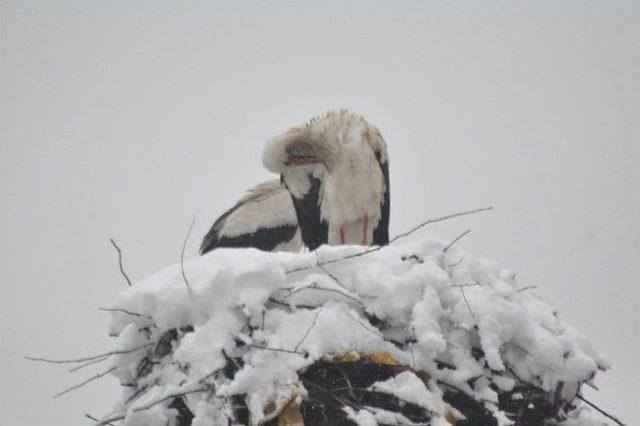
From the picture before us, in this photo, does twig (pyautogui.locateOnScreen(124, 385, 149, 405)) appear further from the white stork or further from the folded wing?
the folded wing

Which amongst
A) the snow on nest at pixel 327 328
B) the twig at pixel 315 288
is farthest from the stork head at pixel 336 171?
the twig at pixel 315 288

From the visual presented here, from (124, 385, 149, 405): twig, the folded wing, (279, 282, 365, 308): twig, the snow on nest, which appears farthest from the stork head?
(124, 385, 149, 405): twig

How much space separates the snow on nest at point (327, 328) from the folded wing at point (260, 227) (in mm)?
2786

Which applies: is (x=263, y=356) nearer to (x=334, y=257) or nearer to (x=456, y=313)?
(x=334, y=257)

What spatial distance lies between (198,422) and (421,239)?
2.92 feet

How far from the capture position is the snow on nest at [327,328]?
2.08 meters

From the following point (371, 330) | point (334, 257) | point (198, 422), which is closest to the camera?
point (198, 422)

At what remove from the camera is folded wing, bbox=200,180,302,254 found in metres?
5.18

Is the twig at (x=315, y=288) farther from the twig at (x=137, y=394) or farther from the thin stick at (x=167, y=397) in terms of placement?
the twig at (x=137, y=394)

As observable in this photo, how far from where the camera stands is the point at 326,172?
172 inches

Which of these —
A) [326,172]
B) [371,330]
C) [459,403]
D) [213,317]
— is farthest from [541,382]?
[326,172]

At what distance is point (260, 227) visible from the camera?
17.0 feet

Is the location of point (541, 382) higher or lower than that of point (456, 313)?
lower

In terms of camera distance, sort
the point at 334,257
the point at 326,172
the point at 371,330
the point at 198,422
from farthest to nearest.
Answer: the point at 326,172
the point at 334,257
the point at 371,330
the point at 198,422
